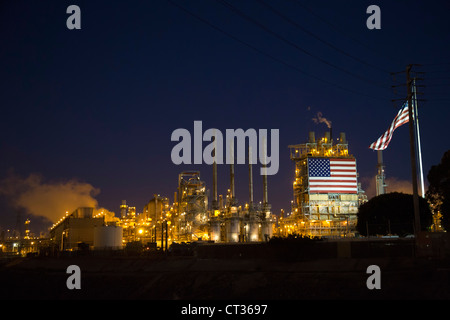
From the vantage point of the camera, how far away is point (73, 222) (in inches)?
3223

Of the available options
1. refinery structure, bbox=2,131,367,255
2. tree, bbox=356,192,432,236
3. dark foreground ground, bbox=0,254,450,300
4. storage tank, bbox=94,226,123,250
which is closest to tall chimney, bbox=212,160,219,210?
refinery structure, bbox=2,131,367,255

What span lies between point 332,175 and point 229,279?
6447cm

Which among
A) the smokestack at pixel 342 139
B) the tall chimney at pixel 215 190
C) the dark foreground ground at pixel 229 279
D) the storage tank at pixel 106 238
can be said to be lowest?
the dark foreground ground at pixel 229 279

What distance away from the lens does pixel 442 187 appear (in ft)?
178

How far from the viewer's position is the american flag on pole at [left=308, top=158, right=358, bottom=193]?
9750 centimetres

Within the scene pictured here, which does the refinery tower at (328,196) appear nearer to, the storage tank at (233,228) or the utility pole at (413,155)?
the storage tank at (233,228)

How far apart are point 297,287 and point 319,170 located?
6544 centimetres

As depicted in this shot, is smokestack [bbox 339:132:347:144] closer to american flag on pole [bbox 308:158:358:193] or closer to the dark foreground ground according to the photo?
american flag on pole [bbox 308:158:358:193]

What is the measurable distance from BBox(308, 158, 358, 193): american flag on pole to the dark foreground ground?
173ft

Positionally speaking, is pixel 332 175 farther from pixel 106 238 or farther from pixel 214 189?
pixel 106 238

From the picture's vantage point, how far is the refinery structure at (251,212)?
3425 inches

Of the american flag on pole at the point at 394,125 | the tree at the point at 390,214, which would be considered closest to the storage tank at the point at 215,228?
the tree at the point at 390,214

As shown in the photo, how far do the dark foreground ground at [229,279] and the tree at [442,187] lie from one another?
58.1 feet

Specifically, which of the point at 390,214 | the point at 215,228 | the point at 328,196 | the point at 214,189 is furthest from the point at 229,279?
the point at 328,196
